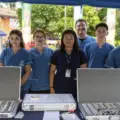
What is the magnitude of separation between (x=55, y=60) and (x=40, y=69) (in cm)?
26

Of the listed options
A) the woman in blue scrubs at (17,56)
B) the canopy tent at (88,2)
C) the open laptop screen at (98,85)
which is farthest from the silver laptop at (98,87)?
the canopy tent at (88,2)

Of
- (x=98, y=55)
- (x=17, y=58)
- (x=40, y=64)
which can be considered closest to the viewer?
(x=17, y=58)

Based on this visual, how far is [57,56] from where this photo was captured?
2.30 metres

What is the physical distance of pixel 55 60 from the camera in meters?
2.32

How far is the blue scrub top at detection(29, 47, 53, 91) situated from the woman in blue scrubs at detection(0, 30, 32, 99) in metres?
0.12

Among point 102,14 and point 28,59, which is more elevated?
point 102,14

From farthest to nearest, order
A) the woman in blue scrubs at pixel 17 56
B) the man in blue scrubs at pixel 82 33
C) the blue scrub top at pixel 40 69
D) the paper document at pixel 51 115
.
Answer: the man in blue scrubs at pixel 82 33
the blue scrub top at pixel 40 69
the woman in blue scrubs at pixel 17 56
the paper document at pixel 51 115

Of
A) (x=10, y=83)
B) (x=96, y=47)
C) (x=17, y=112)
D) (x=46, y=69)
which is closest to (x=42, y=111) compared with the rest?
(x=17, y=112)

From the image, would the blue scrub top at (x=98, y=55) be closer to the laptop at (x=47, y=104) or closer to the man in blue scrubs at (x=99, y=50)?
the man in blue scrubs at (x=99, y=50)

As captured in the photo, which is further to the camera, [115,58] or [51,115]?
[115,58]

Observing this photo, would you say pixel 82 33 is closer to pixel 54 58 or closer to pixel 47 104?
pixel 54 58

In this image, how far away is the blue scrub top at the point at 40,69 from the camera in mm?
2492

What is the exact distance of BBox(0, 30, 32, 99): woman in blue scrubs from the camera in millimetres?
2348

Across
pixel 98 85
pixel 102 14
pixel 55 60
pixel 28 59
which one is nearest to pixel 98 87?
pixel 98 85
